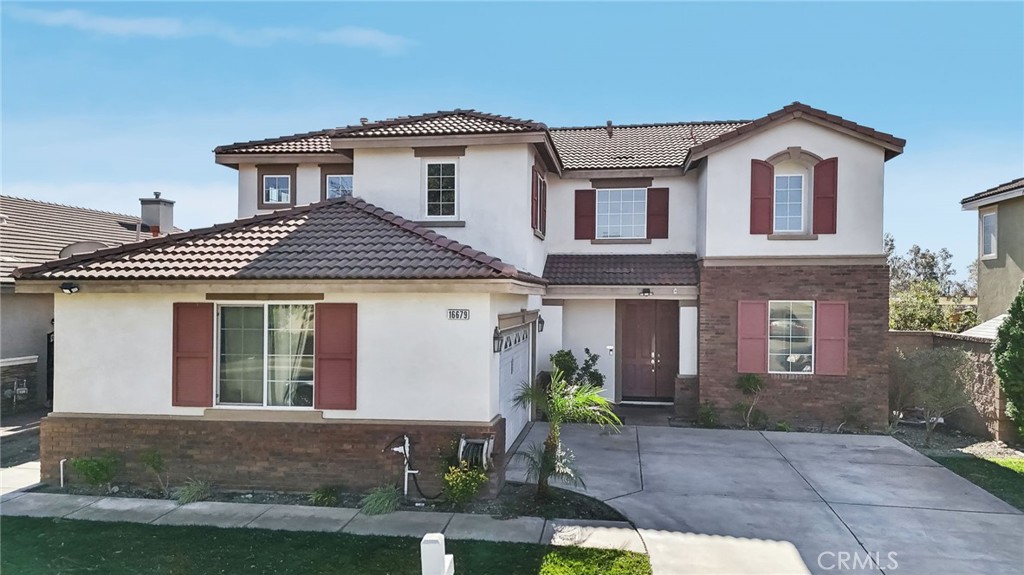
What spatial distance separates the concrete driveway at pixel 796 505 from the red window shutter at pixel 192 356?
5.15 meters

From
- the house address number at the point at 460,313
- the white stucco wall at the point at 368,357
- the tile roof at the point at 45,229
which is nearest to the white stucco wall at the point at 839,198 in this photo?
the white stucco wall at the point at 368,357

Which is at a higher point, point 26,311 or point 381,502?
point 26,311

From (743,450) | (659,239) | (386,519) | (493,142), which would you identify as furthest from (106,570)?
(659,239)

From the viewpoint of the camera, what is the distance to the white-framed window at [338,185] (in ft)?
48.0

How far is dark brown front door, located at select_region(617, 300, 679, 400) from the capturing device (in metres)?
14.9

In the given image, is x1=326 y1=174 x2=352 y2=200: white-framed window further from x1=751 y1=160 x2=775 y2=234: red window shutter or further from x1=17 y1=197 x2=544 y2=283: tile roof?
x1=751 y1=160 x2=775 y2=234: red window shutter

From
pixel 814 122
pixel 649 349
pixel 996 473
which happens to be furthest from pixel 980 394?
pixel 649 349

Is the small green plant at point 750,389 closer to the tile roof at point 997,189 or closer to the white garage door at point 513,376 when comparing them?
the white garage door at point 513,376

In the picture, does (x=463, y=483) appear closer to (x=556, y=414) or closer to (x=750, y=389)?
(x=556, y=414)

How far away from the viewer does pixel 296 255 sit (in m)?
8.86

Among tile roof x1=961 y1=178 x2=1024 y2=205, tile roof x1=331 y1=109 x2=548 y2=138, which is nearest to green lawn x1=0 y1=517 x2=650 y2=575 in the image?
tile roof x1=331 y1=109 x2=548 y2=138

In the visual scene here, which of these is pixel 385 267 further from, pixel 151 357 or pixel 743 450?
pixel 743 450

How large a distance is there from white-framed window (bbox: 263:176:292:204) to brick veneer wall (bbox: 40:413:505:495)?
7584 millimetres

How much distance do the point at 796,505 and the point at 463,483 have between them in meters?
4.88
